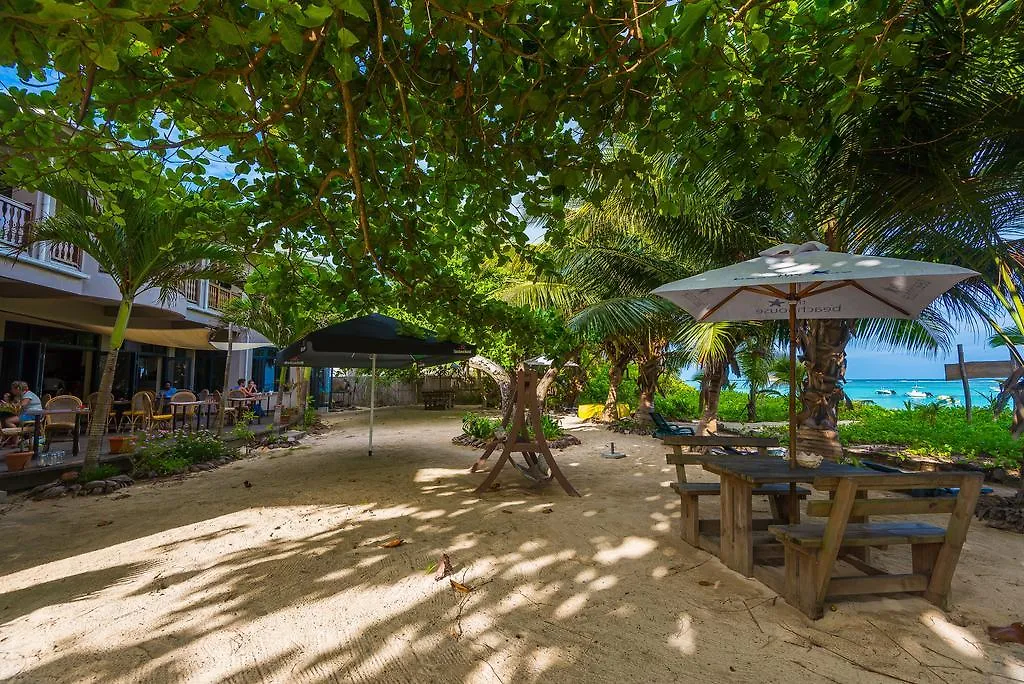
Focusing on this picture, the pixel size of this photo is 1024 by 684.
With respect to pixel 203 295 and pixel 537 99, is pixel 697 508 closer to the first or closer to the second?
pixel 537 99

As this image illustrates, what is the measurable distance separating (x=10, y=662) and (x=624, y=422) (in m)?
11.5

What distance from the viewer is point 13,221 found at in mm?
8039

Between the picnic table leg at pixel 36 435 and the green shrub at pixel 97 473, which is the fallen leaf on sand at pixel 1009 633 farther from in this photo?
the picnic table leg at pixel 36 435

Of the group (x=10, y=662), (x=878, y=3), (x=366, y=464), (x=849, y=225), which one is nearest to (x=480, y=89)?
(x=878, y=3)

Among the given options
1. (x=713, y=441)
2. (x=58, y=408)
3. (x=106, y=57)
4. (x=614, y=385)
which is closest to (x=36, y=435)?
(x=58, y=408)

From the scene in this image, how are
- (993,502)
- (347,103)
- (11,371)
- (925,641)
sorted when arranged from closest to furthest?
(925,641)
(347,103)
(993,502)
(11,371)

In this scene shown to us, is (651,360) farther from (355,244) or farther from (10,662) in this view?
(10,662)

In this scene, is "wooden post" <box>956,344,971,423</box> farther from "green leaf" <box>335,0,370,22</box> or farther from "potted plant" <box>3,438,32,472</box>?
"potted plant" <box>3,438,32,472</box>

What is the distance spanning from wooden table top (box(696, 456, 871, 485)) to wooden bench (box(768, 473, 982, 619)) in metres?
0.17

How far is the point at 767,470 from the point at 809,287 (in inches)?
66.0

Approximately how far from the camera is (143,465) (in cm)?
608

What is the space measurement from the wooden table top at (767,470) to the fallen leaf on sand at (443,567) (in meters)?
1.98

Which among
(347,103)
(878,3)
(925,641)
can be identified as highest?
(878,3)

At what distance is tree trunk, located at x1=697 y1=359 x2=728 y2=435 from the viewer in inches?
379
